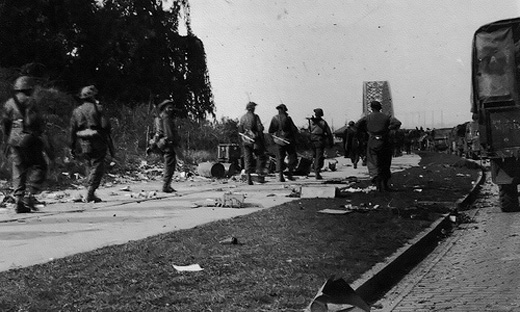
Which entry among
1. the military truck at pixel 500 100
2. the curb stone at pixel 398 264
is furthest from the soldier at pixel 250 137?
the curb stone at pixel 398 264

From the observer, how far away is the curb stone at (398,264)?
19.4 feet

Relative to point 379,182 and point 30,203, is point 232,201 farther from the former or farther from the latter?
point 379,182

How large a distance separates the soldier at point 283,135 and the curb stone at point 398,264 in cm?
793

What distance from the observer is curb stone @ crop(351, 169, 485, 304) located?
5.90 meters

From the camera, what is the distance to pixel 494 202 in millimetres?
14102

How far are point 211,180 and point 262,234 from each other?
444 inches

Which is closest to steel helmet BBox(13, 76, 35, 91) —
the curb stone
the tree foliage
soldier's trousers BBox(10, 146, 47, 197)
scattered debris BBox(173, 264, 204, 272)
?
soldier's trousers BBox(10, 146, 47, 197)

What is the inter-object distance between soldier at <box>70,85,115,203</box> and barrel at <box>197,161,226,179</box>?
25.8ft

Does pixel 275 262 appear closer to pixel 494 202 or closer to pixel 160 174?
pixel 494 202

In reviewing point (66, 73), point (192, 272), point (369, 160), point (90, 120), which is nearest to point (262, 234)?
point (192, 272)

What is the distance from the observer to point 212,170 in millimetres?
20078

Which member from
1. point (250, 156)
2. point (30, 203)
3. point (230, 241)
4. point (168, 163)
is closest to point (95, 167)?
point (30, 203)

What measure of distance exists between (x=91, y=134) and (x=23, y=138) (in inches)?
65.0

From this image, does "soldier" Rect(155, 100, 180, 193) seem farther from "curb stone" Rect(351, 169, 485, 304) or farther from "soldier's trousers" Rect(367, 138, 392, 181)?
"curb stone" Rect(351, 169, 485, 304)
